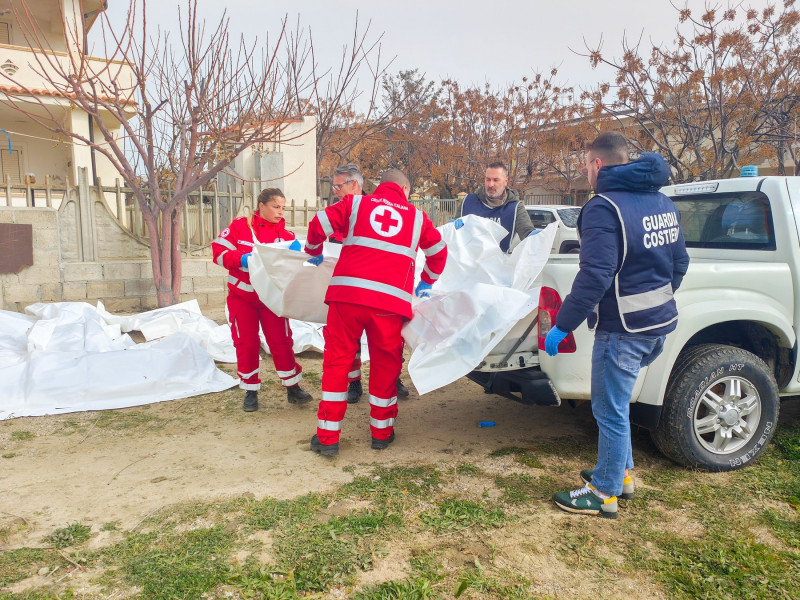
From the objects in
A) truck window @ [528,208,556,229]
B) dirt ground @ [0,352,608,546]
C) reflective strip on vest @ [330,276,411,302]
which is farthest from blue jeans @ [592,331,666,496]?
truck window @ [528,208,556,229]

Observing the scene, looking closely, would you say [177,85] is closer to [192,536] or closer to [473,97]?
A: [192,536]

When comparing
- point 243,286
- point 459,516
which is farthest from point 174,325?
point 459,516

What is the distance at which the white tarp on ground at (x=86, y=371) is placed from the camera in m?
5.00

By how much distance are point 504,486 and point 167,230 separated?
7.13 m

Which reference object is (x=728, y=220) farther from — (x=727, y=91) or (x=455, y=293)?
(x=727, y=91)

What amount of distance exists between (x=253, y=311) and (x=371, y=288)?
1596mm

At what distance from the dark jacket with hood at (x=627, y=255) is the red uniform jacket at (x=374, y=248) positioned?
1178mm

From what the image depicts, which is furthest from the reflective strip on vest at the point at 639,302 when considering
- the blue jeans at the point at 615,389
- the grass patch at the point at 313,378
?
the grass patch at the point at 313,378

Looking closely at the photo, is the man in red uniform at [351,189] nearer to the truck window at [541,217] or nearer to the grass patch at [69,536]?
the grass patch at [69,536]

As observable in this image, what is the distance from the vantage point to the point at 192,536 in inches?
113

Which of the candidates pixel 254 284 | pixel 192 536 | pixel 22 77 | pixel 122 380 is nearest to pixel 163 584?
pixel 192 536

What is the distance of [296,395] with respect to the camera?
17.1ft

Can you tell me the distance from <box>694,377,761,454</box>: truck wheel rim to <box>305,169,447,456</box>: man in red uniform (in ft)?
6.11

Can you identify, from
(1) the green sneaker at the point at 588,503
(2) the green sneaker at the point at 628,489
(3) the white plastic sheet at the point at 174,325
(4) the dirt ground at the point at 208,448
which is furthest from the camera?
(3) the white plastic sheet at the point at 174,325
